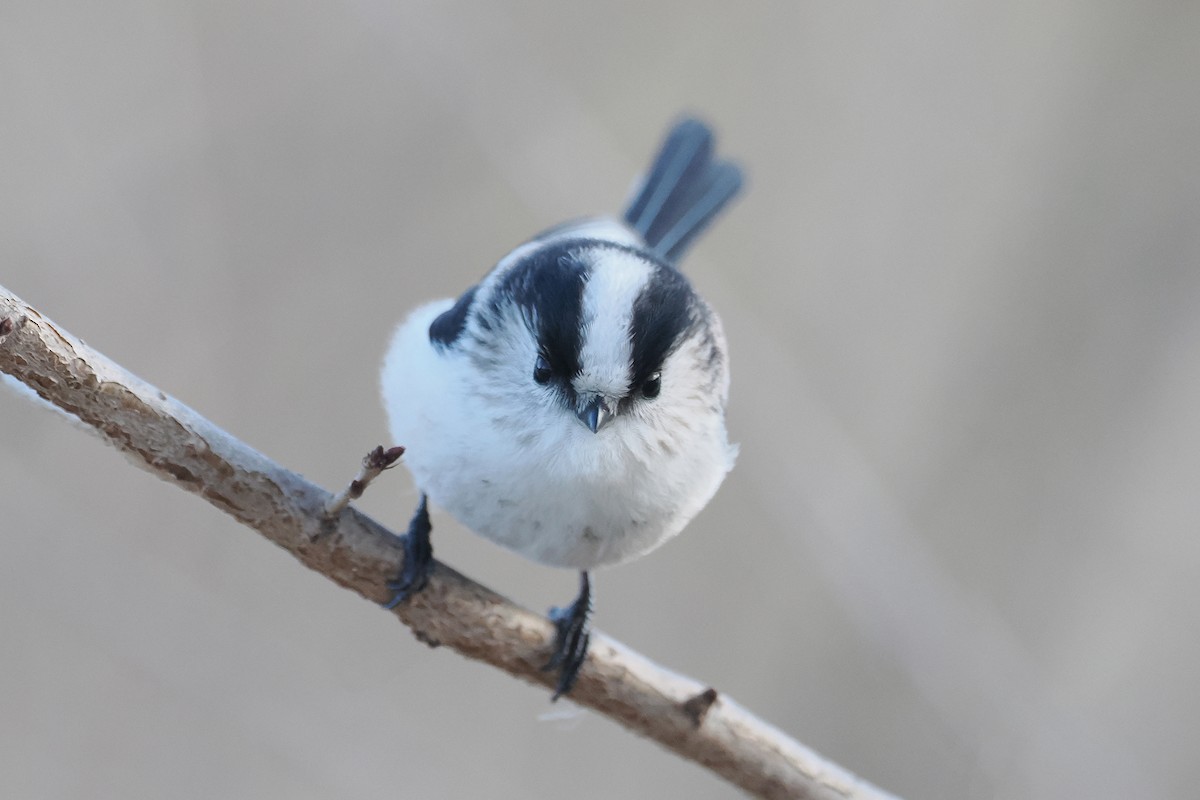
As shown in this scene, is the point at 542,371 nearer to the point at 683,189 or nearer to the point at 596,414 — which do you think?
the point at 596,414

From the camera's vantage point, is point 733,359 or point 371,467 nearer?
point 371,467

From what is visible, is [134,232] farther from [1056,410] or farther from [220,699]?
[1056,410]

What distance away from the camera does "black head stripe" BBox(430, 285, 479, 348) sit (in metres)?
1.17

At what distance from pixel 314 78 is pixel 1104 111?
1646mm

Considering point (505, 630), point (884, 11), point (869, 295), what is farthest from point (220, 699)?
point (884, 11)

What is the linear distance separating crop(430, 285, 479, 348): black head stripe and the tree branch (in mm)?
222

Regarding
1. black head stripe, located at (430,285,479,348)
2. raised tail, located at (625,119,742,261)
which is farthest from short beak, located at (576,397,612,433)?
raised tail, located at (625,119,742,261)

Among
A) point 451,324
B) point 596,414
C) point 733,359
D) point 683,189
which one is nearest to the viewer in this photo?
point 596,414

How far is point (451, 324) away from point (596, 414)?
0.24 metres

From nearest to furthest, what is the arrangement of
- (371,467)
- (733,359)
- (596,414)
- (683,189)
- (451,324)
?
1. (371,467)
2. (596,414)
3. (451,324)
4. (683,189)
5. (733,359)

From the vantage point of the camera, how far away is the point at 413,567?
1.12 metres

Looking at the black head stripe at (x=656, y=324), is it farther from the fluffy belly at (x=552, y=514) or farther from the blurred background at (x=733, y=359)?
the blurred background at (x=733, y=359)

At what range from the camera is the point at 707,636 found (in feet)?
7.22

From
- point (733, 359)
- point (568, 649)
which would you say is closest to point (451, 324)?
point (568, 649)
